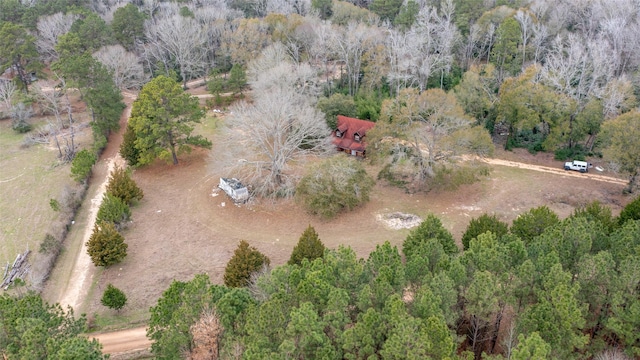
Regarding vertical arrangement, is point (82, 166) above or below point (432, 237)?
below

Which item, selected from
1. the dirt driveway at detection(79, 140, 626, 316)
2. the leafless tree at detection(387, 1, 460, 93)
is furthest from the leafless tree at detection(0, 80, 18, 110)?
the leafless tree at detection(387, 1, 460, 93)

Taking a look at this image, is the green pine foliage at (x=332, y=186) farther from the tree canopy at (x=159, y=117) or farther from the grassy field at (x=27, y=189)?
the grassy field at (x=27, y=189)

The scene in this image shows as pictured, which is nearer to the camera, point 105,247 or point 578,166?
point 105,247

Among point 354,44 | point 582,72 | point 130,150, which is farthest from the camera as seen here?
point 354,44

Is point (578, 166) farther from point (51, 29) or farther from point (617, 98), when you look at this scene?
point (51, 29)

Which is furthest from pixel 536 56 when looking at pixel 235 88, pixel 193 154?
pixel 193 154

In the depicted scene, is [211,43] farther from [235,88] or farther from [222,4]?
[235,88]

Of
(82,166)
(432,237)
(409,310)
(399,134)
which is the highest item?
(399,134)

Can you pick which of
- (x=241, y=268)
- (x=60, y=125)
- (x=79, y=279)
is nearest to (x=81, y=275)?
(x=79, y=279)
